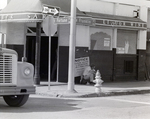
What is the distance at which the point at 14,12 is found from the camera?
1797 centimetres

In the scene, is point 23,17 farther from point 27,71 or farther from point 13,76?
point 13,76

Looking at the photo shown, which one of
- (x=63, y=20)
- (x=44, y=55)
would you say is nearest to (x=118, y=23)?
(x=44, y=55)

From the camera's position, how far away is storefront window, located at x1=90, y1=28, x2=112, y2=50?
21516mm

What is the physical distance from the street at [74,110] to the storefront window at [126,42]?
368 inches

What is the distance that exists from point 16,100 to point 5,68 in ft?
4.91

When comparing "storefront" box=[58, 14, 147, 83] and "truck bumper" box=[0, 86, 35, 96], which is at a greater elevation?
"storefront" box=[58, 14, 147, 83]

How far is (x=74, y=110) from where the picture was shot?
447 inches

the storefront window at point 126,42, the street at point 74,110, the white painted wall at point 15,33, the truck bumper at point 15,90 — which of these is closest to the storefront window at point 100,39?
the storefront window at point 126,42

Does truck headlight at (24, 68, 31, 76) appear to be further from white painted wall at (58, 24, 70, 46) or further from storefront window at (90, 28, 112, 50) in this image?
storefront window at (90, 28, 112, 50)

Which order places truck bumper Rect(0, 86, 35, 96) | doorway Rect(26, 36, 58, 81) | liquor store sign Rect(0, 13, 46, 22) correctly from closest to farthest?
1. truck bumper Rect(0, 86, 35, 96)
2. liquor store sign Rect(0, 13, 46, 22)
3. doorway Rect(26, 36, 58, 81)

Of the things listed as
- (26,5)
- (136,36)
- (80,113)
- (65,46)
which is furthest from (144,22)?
(80,113)

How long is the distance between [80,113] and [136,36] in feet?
46.3

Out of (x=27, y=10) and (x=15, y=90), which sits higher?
(x=27, y=10)

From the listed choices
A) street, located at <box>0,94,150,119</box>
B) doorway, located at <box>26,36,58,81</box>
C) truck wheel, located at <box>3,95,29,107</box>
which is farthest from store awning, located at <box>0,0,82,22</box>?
truck wheel, located at <box>3,95,29,107</box>
